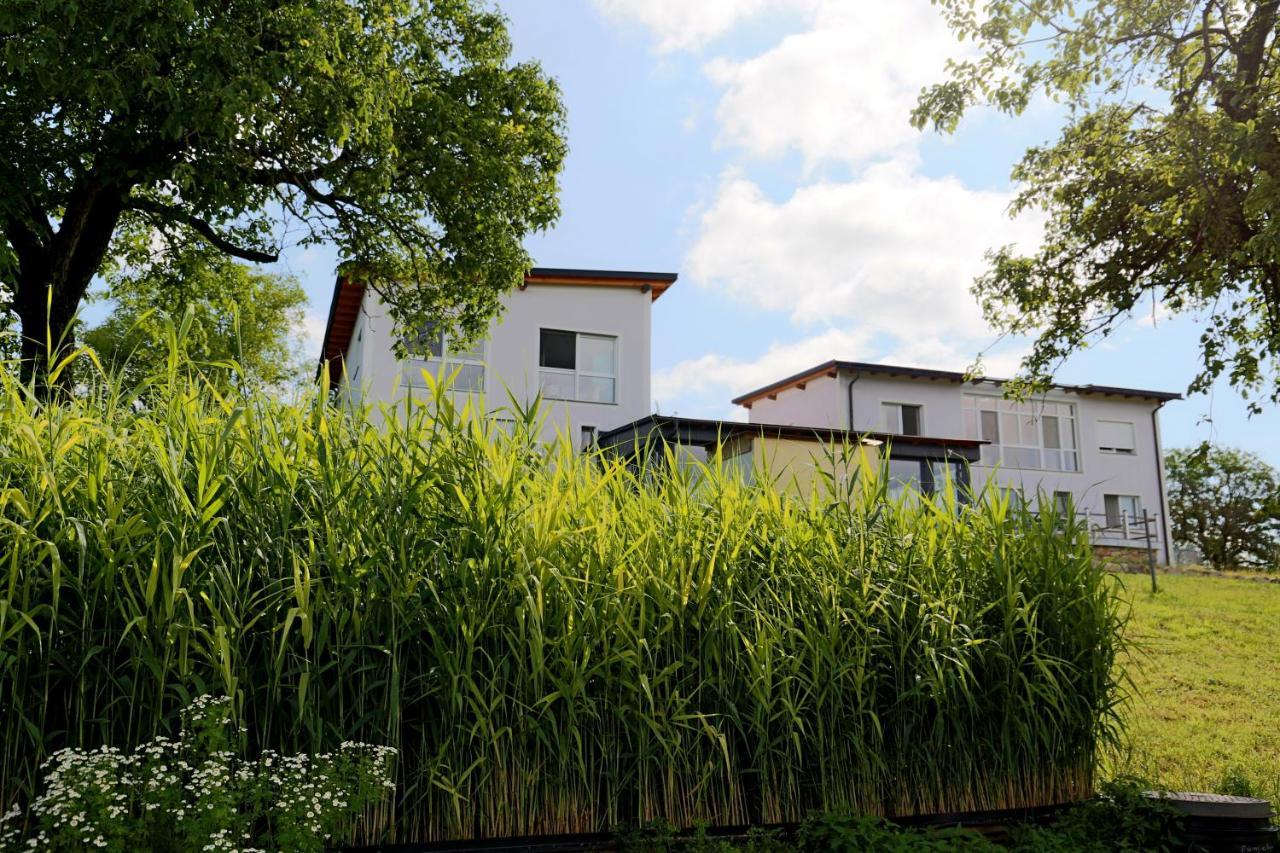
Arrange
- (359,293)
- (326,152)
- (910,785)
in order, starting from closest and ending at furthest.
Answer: (910,785) < (326,152) < (359,293)

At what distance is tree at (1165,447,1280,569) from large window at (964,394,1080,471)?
40.5 ft

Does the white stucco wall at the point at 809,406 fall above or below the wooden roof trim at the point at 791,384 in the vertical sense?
below

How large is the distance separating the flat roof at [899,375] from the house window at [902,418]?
86 centimetres

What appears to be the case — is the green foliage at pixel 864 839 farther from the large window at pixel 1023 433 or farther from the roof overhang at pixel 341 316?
the large window at pixel 1023 433

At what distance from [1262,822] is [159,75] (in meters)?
11.3

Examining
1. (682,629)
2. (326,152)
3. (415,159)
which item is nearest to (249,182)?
(326,152)

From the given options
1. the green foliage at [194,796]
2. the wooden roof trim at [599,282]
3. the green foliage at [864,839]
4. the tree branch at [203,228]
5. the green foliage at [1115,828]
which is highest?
the wooden roof trim at [599,282]

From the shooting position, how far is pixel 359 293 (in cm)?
2197

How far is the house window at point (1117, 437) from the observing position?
28281 millimetres

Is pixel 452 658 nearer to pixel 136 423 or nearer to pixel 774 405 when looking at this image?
pixel 136 423

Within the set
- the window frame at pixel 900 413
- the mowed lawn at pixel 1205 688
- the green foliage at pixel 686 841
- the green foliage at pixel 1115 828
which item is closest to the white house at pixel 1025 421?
the window frame at pixel 900 413

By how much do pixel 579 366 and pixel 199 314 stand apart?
752cm

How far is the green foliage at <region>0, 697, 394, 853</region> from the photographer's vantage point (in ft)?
9.78

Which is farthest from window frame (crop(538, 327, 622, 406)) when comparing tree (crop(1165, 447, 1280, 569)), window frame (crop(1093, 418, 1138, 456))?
tree (crop(1165, 447, 1280, 569))
